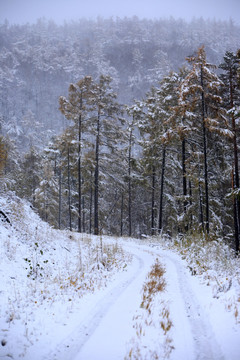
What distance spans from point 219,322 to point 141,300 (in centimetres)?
166

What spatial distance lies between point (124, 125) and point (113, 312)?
28.9 metres

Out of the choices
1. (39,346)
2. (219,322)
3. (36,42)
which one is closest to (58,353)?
(39,346)

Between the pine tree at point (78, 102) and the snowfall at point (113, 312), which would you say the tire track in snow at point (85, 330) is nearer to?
the snowfall at point (113, 312)

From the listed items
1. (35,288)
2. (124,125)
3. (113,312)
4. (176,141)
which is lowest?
(113,312)

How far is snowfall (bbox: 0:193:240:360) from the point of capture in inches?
122

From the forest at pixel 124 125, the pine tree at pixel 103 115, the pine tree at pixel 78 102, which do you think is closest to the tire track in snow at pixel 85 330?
the forest at pixel 124 125

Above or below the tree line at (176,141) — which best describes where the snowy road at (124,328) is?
below

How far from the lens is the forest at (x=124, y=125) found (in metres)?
15.7

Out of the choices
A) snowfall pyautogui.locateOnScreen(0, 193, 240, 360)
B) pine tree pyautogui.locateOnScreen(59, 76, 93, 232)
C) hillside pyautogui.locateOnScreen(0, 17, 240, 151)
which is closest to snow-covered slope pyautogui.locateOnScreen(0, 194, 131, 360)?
snowfall pyautogui.locateOnScreen(0, 193, 240, 360)

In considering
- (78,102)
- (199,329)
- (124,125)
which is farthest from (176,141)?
(199,329)

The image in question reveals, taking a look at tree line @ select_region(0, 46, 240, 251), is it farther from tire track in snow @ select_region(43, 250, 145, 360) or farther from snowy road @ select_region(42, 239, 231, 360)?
snowy road @ select_region(42, 239, 231, 360)

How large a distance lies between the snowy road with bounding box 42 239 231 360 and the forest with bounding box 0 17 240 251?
5741 mm

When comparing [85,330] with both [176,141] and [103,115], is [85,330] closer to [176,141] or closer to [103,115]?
[176,141]

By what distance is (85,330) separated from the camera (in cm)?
362
